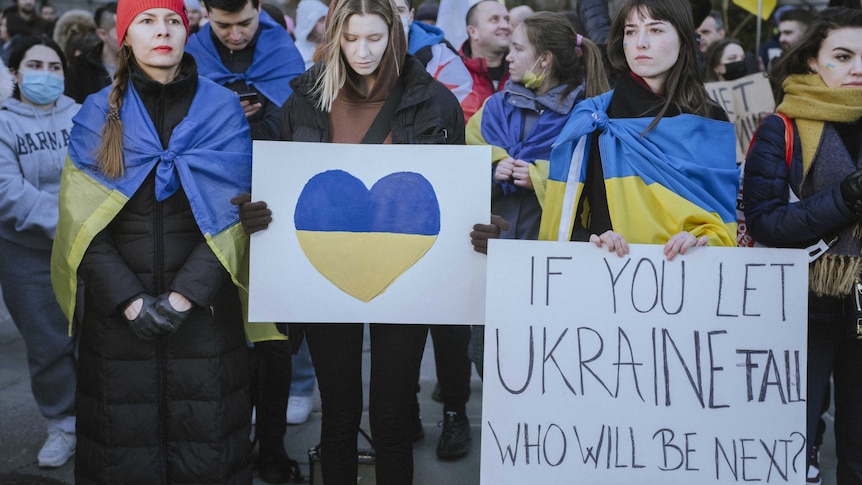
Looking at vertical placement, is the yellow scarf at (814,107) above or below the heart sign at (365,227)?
above

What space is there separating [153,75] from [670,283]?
1.91 m

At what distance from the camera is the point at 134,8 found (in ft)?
10.9

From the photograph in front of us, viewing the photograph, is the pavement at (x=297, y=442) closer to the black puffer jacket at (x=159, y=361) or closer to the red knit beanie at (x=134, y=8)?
the black puffer jacket at (x=159, y=361)

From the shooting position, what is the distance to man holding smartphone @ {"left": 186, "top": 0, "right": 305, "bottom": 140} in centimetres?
415

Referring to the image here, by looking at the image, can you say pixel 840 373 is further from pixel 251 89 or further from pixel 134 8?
pixel 134 8

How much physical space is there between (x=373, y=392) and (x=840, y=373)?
1664 millimetres

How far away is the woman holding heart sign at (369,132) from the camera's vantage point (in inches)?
131

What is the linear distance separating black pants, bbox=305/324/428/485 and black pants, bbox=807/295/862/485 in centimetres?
139

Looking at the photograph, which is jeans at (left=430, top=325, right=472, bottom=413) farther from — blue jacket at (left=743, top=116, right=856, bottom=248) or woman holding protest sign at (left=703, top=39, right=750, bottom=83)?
woman holding protest sign at (left=703, top=39, right=750, bottom=83)

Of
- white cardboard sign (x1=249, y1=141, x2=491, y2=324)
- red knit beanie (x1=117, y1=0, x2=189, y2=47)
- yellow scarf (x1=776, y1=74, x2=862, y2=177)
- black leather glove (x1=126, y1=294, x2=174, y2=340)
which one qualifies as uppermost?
red knit beanie (x1=117, y1=0, x2=189, y2=47)

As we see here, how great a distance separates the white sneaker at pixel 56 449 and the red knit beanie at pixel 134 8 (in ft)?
6.75

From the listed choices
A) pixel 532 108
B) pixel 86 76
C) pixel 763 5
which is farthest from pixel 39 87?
pixel 763 5

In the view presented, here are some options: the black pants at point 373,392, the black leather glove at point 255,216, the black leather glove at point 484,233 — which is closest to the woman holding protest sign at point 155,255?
the black leather glove at point 255,216

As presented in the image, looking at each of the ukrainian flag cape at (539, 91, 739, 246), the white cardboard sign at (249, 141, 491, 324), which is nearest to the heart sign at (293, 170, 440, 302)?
the white cardboard sign at (249, 141, 491, 324)
